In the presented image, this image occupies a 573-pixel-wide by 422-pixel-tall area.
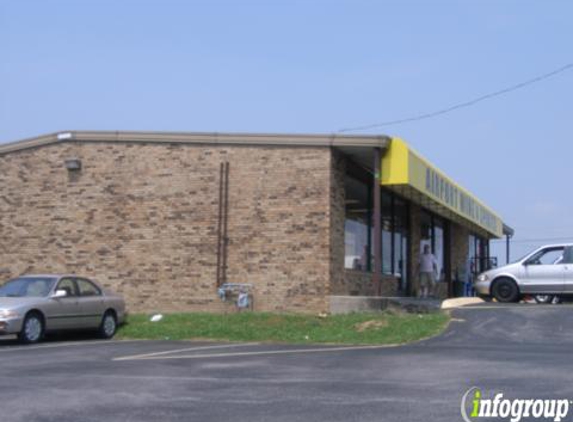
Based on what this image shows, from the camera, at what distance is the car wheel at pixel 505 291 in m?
24.2

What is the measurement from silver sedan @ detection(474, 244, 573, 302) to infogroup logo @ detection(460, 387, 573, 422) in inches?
590

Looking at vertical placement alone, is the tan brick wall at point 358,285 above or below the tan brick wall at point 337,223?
below

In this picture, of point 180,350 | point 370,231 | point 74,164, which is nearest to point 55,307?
point 180,350

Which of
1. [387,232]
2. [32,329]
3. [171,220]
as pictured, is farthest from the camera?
[387,232]

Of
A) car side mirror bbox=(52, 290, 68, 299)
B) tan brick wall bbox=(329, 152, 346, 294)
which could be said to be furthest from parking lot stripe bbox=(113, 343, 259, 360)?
tan brick wall bbox=(329, 152, 346, 294)

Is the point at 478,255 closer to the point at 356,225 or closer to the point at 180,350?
the point at 356,225

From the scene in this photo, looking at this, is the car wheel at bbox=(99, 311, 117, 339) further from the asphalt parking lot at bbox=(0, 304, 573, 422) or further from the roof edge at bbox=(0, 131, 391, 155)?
the roof edge at bbox=(0, 131, 391, 155)

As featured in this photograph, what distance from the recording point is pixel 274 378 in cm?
1113

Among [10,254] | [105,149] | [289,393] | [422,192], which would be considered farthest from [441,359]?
[10,254]

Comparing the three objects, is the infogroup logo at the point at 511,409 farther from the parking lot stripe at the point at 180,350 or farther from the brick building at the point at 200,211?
the brick building at the point at 200,211

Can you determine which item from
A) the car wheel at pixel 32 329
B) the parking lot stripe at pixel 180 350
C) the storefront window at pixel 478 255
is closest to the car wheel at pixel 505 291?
the parking lot stripe at pixel 180 350

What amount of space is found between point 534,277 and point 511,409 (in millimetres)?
15871

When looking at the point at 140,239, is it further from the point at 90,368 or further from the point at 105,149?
the point at 90,368

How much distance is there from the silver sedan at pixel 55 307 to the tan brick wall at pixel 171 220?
2014 millimetres
